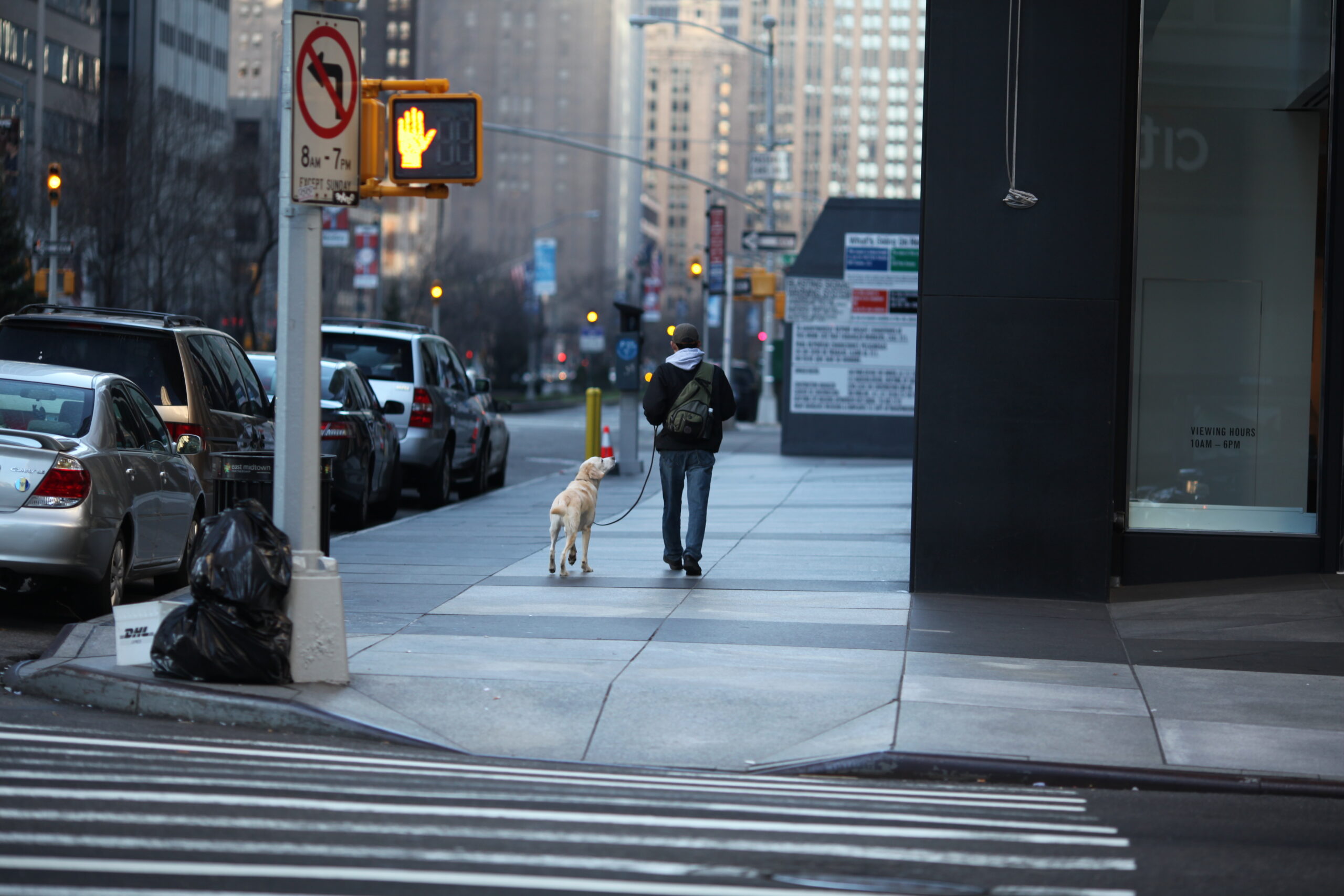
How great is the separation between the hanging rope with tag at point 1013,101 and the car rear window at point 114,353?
6.43 metres

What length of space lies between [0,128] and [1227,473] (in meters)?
25.0

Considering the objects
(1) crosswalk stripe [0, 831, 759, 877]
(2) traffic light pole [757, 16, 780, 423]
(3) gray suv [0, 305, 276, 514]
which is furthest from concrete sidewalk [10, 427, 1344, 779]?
(2) traffic light pole [757, 16, 780, 423]

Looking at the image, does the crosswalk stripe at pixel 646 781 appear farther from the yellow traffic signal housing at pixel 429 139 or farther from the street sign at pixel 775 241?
the street sign at pixel 775 241

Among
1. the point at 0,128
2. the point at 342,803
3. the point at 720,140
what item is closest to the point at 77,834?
the point at 342,803

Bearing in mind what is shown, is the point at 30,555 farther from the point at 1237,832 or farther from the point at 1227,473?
the point at 1227,473

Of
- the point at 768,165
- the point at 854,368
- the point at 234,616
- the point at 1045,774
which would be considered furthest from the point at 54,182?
the point at 1045,774

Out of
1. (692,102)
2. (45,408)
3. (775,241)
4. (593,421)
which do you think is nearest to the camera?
(45,408)

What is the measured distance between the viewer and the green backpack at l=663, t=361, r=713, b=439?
11898 millimetres

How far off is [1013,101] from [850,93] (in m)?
169

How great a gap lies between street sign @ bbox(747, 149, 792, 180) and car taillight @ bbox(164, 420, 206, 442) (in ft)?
87.2

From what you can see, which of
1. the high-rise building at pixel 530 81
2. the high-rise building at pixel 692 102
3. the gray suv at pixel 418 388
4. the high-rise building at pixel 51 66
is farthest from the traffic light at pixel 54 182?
the high-rise building at pixel 692 102

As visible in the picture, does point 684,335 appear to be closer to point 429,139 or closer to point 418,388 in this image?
point 429,139

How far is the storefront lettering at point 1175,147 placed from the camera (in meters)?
12.7

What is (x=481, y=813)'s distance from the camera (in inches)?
223
